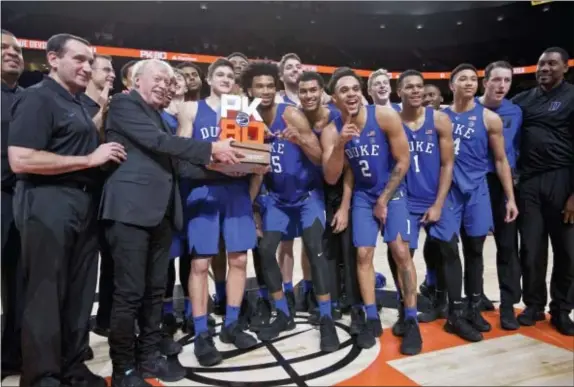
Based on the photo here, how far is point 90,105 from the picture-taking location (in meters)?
2.78

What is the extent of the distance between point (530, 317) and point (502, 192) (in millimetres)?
846

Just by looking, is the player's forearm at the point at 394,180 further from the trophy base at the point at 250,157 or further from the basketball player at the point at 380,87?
the basketball player at the point at 380,87

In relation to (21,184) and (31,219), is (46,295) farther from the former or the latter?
(21,184)

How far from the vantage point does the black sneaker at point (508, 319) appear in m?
2.93

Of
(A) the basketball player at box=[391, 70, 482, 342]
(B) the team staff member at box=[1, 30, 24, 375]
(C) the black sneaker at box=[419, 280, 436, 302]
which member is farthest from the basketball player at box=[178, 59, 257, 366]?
(C) the black sneaker at box=[419, 280, 436, 302]

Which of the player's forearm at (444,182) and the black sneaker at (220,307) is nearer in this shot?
the player's forearm at (444,182)

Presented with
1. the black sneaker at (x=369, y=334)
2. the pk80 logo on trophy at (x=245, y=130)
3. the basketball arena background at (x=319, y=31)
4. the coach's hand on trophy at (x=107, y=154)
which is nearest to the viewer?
the coach's hand on trophy at (x=107, y=154)

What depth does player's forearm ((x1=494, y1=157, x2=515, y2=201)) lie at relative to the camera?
301 cm

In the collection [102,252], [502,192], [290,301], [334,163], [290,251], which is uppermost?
[334,163]

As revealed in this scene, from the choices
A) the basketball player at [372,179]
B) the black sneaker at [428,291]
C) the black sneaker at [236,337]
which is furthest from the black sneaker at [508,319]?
the black sneaker at [236,337]

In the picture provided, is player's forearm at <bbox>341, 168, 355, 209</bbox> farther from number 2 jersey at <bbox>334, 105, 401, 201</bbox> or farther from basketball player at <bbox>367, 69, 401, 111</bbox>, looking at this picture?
basketball player at <bbox>367, 69, 401, 111</bbox>

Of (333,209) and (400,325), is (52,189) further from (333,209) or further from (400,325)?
(400,325)

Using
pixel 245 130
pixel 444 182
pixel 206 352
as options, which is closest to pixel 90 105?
pixel 245 130

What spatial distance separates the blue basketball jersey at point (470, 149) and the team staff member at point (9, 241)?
8.47 ft
